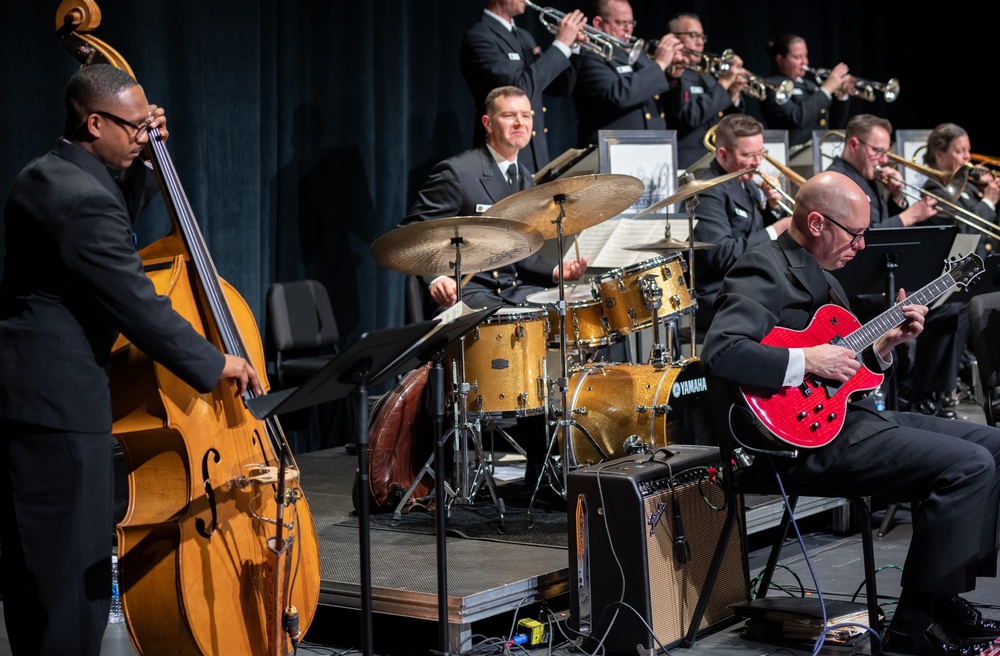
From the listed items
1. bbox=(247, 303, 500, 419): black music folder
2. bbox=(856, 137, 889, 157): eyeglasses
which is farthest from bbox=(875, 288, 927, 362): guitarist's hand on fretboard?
bbox=(856, 137, 889, 157): eyeglasses

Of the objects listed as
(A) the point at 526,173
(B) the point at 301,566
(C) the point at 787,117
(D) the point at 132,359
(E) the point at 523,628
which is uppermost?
(C) the point at 787,117

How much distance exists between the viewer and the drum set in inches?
174

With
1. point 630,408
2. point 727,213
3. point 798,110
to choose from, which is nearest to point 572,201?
point 630,408

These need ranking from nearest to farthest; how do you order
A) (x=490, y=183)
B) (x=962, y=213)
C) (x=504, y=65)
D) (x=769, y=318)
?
(x=769, y=318) → (x=490, y=183) → (x=504, y=65) → (x=962, y=213)

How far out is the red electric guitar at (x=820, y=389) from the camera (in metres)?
3.40

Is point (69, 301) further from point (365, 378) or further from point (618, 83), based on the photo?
point (618, 83)

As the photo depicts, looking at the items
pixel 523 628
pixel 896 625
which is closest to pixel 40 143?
pixel 523 628

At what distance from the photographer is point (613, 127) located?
6957 millimetres

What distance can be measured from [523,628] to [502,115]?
2.36m

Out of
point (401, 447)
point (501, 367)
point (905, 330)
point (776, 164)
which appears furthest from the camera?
point (776, 164)

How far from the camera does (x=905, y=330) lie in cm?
359

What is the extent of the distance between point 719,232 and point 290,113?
231 centimetres

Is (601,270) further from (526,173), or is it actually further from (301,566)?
(301,566)

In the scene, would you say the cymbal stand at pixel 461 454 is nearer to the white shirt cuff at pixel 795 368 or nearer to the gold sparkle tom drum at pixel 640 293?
the gold sparkle tom drum at pixel 640 293
